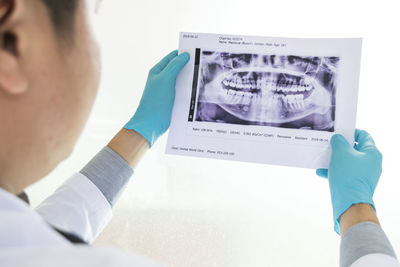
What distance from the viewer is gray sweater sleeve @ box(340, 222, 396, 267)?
78 centimetres

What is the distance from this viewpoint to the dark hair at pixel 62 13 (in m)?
0.51

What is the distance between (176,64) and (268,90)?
278 millimetres

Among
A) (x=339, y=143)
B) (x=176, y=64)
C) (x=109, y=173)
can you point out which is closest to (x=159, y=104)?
(x=176, y=64)

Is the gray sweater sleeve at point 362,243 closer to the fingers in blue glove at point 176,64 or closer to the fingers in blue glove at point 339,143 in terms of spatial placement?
the fingers in blue glove at point 339,143

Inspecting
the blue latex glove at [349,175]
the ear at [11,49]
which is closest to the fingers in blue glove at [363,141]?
the blue latex glove at [349,175]

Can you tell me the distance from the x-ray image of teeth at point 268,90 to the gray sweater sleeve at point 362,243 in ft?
0.88

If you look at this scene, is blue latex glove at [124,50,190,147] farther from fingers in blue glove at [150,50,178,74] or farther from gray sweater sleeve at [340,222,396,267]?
gray sweater sleeve at [340,222,396,267]

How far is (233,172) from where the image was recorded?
1.21 meters

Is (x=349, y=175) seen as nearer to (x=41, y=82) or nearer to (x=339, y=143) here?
(x=339, y=143)

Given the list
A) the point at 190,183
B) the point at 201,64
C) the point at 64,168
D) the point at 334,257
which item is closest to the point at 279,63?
the point at 201,64

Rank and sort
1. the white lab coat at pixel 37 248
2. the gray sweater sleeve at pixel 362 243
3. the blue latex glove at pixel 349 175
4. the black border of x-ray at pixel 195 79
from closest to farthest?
the white lab coat at pixel 37 248 → the gray sweater sleeve at pixel 362 243 → the blue latex glove at pixel 349 175 → the black border of x-ray at pixel 195 79

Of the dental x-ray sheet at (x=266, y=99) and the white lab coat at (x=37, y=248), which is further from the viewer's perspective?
the dental x-ray sheet at (x=266, y=99)

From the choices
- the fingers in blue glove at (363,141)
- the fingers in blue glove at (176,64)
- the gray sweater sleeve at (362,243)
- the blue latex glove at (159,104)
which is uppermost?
the fingers in blue glove at (176,64)

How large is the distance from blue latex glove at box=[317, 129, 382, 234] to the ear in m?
0.76
